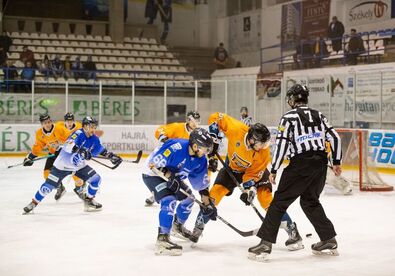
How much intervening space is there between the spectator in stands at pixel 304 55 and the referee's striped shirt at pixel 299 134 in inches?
450

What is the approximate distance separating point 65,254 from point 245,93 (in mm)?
10083

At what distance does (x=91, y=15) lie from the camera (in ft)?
73.9

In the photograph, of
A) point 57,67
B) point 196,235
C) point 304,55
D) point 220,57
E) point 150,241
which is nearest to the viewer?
point 196,235

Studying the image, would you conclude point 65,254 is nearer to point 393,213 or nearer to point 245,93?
point 393,213

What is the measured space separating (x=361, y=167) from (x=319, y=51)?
7.65 meters

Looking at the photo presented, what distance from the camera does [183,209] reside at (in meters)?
5.38

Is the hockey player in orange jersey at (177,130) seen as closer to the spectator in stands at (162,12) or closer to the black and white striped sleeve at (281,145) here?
the black and white striped sleeve at (281,145)

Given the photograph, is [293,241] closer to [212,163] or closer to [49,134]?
[212,163]

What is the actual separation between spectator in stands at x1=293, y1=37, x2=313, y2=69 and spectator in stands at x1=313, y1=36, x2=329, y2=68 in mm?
165

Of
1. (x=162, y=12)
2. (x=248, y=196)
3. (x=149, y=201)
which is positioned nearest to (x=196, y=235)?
(x=248, y=196)

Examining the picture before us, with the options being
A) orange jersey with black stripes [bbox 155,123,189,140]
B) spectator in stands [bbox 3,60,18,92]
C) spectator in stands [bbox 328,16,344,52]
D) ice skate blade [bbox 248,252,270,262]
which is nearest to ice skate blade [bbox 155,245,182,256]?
ice skate blade [bbox 248,252,270,262]

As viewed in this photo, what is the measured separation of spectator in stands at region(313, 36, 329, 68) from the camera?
1588cm

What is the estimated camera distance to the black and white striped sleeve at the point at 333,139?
16.0ft

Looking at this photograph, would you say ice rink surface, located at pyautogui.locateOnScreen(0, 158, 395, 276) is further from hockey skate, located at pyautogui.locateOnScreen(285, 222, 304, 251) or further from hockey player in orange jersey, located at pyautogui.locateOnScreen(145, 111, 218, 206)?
hockey player in orange jersey, located at pyautogui.locateOnScreen(145, 111, 218, 206)
